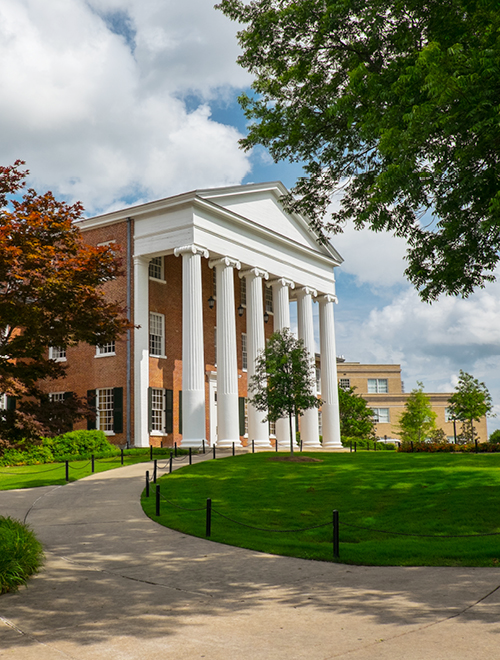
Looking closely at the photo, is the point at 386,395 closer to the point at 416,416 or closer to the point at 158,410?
the point at 416,416

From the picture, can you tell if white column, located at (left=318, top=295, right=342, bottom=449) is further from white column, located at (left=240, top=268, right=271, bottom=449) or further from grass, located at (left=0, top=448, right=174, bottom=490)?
grass, located at (left=0, top=448, right=174, bottom=490)

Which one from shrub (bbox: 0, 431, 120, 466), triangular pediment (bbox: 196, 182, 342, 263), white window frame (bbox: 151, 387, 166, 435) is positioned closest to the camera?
shrub (bbox: 0, 431, 120, 466)

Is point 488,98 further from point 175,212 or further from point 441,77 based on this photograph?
point 175,212

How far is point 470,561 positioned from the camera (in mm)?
9859

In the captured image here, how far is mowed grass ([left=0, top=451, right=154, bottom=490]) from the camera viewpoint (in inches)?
819

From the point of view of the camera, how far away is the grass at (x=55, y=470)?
68.6 ft

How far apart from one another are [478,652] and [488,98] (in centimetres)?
885

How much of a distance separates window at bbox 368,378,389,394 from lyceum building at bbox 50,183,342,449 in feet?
147

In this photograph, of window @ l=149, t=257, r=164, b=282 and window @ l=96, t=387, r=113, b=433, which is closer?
window @ l=96, t=387, r=113, b=433

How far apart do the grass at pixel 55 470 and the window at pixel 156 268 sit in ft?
32.6

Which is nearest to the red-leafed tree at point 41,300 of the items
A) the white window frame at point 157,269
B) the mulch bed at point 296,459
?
the mulch bed at point 296,459

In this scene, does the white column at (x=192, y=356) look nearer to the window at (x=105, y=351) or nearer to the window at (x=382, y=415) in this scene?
the window at (x=105, y=351)

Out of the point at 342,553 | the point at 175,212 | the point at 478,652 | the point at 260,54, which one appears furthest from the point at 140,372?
the point at 478,652

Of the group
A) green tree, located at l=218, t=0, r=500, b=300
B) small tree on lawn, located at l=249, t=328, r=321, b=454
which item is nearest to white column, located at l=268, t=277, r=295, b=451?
small tree on lawn, located at l=249, t=328, r=321, b=454
